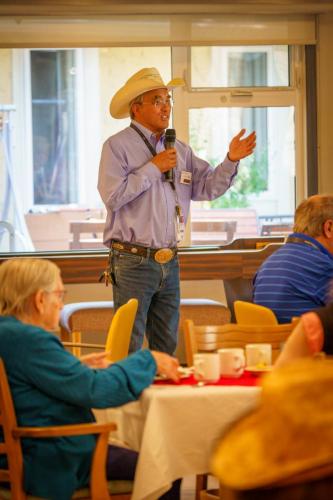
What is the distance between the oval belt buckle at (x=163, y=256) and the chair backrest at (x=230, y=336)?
1.13m

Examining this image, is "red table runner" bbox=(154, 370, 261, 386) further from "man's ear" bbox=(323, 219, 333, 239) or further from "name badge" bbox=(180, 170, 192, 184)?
"name badge" bbox=(180, 170, 192, 184)

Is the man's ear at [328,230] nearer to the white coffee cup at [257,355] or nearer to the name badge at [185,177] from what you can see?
the white coffee cup at [257,355]

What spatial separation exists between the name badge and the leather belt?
0.37 m

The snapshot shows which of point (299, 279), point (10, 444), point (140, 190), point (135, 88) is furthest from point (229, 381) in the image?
point (135, 88)

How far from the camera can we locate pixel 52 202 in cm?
746

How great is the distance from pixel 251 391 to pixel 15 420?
27.0 inches

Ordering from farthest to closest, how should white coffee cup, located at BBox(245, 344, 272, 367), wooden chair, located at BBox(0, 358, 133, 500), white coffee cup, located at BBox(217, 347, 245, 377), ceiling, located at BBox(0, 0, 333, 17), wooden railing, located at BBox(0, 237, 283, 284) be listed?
ceiling, located at BBox(0, 0, 333, 17) → wooden railing, located at BBox(0, 237, 283, 284) → white coffee cup, located at BBox(245, 344, 272, 367) → white coffee cup, located at BBox(217, 347, 245, 377) → wooden chair, located at BBox(0, 358, 133, 500)

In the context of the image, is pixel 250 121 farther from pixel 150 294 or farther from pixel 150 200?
pixel 150 294

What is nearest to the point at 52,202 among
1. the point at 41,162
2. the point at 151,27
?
the point at 41,162

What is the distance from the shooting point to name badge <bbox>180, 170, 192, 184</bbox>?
4807 mm

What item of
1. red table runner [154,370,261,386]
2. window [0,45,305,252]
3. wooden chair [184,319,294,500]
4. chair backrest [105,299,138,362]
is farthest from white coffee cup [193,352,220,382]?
window [0,45,305,252]

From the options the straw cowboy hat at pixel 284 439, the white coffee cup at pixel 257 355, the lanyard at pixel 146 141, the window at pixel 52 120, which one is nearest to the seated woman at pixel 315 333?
the white coffee cup at pixel 257 355

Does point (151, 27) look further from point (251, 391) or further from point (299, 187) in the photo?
point (251, 391)

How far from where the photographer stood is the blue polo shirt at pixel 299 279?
391cm
